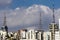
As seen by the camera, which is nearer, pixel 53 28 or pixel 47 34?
pixel 47 34

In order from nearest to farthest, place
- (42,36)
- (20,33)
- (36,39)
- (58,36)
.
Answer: (58,36) → (36,39) → (42,36) → (20,33)

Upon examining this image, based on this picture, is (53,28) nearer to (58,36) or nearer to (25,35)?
(25,35)

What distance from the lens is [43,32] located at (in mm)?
77625

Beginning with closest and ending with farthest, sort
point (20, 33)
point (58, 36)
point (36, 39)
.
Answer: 1. point (58, 36)
2. point (36, 39)
3. point (20, 33)

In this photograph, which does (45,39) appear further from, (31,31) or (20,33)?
(20,33)

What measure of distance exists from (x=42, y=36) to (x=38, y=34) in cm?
247

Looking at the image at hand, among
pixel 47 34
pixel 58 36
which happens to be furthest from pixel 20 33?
pixel 58 36

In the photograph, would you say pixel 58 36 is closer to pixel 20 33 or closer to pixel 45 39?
pixel 45 39

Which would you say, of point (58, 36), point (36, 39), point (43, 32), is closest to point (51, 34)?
point (43, 32)

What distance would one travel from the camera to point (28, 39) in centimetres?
7075

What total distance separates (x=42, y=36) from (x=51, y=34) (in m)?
2.90

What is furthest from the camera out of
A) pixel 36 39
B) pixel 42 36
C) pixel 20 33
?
pixel 20 33

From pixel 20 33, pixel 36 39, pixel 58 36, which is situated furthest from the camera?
pixel 20 33

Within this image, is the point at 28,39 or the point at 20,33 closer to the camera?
the point at 28,39
